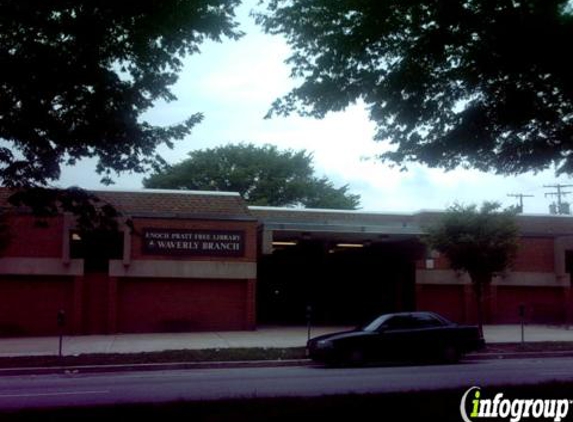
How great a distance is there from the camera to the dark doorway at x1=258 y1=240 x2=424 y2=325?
119 ft

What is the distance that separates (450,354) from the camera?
1772cm

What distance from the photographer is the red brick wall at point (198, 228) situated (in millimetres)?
27406

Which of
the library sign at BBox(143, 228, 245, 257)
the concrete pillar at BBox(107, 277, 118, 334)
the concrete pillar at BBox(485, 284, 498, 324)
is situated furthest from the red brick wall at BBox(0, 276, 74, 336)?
the concrete pillar at BBox(485, 284, 498, 324)

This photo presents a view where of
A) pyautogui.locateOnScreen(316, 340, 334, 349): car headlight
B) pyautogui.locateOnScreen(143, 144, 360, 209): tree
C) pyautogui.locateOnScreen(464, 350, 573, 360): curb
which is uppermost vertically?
pyautogui.locateOnScreen(143, 144, 360, 209): tree

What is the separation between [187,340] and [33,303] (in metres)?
6.99

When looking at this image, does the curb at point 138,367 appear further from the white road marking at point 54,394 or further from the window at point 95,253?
the window at point 95,253

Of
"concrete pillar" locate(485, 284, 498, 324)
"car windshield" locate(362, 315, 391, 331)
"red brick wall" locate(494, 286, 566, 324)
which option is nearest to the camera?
"car windshield" locate(362, 315, 391, 331)

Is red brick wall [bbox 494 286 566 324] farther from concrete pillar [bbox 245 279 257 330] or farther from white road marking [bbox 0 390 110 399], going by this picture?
white road marking [bbox 0 390 110 399]

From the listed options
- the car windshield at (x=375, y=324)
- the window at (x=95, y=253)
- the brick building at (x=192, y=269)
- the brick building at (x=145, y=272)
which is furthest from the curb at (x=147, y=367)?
the window at (x=95, y=253)

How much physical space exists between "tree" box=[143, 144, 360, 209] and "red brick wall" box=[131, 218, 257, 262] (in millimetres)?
29039

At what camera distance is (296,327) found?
101ft

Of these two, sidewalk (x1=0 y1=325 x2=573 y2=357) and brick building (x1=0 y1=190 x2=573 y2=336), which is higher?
brick building (x1=0 y1=190 x2=573 y2=336)

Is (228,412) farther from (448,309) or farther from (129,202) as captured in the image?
(448,309)

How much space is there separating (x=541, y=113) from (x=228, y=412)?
6376 millimetres
